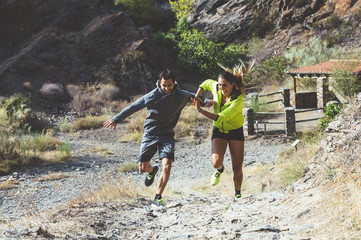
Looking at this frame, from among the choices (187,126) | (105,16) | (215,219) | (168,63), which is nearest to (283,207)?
(215,219)

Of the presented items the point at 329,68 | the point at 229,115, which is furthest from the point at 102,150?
the point at 329,68

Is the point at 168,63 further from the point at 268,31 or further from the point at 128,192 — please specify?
the point at 128,192

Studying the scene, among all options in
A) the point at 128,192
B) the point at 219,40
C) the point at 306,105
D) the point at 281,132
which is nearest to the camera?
the point at 128,192

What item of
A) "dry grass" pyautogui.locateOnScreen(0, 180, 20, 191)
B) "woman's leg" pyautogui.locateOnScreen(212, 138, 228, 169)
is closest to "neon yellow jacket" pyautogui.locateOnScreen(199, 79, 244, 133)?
"woman's leg" pyautogui.locateOnScreen(212, 138, 228, 169)

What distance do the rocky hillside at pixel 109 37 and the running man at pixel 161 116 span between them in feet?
50.8

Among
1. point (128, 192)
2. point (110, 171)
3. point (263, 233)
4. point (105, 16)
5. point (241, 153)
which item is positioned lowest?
point (110, 171)

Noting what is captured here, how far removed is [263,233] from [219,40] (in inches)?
1012

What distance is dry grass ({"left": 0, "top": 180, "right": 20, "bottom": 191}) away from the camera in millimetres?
9398

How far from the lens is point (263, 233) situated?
392cm

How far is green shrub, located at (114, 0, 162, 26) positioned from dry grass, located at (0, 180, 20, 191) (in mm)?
19981

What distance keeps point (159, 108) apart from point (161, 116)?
116 mm

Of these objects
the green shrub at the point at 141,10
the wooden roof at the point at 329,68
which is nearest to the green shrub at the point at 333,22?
the wooden roof at the point at 329,68

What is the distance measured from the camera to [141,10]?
93.5 ft

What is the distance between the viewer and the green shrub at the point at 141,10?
1104 inches
